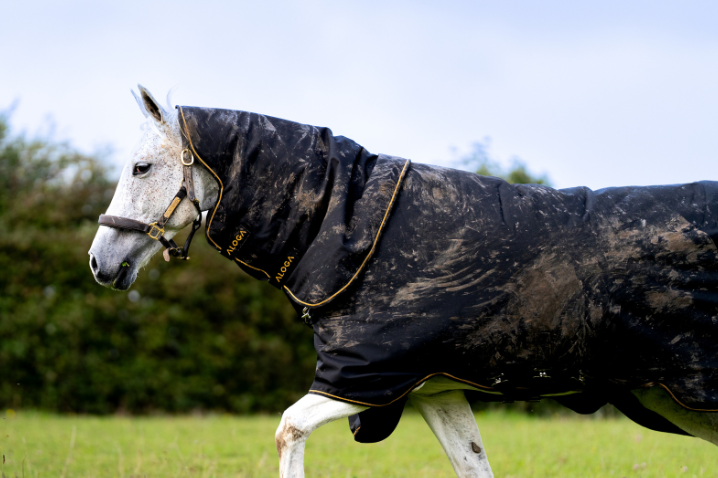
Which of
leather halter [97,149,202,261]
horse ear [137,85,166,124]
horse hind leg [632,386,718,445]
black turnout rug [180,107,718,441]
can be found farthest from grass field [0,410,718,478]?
horse ear [137,85,166,124]

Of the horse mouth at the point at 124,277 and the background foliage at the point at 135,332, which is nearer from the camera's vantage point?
the horse mouth at the point at 124,277

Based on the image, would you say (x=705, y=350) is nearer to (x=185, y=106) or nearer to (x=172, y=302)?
(x=185, y=106)

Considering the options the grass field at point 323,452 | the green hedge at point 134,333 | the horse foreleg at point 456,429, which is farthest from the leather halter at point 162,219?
the green hedge at point 134,333

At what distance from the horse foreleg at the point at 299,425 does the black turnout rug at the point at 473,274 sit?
60 millimetres

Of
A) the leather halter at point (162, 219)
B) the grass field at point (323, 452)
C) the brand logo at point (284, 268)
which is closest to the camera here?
the brand logo at point (284, 268)

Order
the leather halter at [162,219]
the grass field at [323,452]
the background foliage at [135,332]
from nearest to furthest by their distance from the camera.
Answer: the leather halter at [162,219] → the grass field at [323,452] → the background foliage at [135,332]

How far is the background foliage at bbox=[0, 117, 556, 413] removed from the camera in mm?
9492

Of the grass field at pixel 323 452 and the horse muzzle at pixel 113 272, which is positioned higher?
the horse muzzle at pixel 113 272

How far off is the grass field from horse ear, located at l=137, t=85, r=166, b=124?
2.35 m

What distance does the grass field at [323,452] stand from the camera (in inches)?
179

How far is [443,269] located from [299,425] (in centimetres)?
90

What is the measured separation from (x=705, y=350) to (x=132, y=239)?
2758 mm

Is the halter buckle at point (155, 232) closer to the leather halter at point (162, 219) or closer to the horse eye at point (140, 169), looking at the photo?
the leather halter at point (162, 219)

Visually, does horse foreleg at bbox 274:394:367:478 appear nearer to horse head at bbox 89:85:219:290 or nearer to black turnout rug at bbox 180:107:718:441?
black turnout rug at bbox 180:107:718:441
